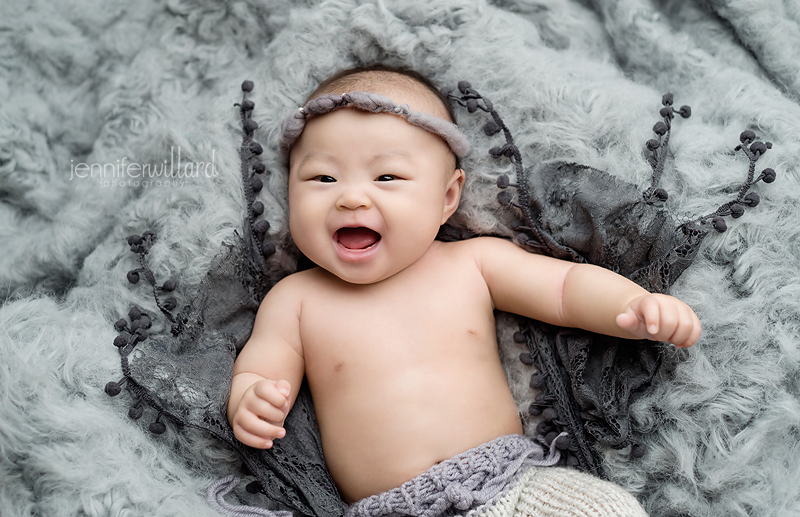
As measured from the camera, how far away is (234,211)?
4.67 feet

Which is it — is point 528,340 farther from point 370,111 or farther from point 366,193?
point 370,111

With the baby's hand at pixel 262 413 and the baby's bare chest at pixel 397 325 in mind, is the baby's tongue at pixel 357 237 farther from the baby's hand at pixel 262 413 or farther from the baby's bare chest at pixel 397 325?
the baby's hand at pixel 262 413

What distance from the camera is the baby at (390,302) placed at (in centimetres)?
128

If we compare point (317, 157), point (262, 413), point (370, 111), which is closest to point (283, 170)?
point (317, 157)

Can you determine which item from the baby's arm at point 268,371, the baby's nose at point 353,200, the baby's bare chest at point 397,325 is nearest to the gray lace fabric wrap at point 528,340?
the baby's arm at point 268,371

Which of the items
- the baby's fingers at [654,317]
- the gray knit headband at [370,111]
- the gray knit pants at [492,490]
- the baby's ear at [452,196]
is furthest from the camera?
the baby's ear at [452,196]

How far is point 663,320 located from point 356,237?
626mm

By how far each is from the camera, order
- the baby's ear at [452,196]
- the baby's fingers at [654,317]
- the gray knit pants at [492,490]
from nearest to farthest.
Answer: the baby's fingers at [654,317]
the gray knit pants at [492,490]
the baby's ear at [452,196]

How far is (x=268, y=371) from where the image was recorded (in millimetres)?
1341

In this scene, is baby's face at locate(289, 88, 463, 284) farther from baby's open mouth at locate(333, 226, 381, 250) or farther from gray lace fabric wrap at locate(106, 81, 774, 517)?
gray lace fabric wrap at locate(106, 81, 774, 517)

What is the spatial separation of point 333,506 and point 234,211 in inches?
26.6

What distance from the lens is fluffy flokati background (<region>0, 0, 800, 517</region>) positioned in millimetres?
1202

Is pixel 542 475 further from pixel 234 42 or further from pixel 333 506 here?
pixel 234 42

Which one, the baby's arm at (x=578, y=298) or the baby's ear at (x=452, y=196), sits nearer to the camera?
the baby's arm at (x=578, y=298)
